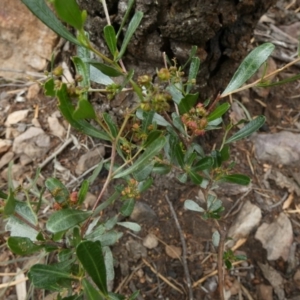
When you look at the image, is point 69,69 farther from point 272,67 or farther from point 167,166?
point 272,67

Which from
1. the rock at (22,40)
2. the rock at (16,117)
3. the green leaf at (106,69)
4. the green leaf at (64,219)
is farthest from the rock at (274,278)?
the rock at (22,40)

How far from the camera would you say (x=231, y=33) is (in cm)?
131

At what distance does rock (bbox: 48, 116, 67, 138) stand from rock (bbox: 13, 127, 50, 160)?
0.13 feet

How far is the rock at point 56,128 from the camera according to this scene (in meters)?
1.64

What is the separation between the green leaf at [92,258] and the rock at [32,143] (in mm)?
878

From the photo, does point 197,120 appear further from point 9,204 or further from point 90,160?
point 90,160

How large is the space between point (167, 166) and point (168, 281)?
484 mm

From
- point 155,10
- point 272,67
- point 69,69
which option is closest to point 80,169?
point 69,69

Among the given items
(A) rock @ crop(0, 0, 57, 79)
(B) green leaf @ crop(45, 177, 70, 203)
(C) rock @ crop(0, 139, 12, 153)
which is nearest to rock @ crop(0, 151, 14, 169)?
(C) rock @ crop(0, 139, 12, 153)

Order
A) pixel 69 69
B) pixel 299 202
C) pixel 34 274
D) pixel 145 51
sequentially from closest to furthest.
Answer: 1. pixel 34 274
2. pixel 145 51
3. pixel 299 202
4. pixel 69 69

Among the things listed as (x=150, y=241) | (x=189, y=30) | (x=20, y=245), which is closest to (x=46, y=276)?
(x=20, y=245)

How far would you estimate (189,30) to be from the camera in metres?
1.18

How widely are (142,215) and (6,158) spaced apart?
21.3 inches

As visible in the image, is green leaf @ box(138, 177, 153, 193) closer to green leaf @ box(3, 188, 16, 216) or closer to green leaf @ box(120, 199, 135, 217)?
green leaf @ box(120, 199, 135, 217)
